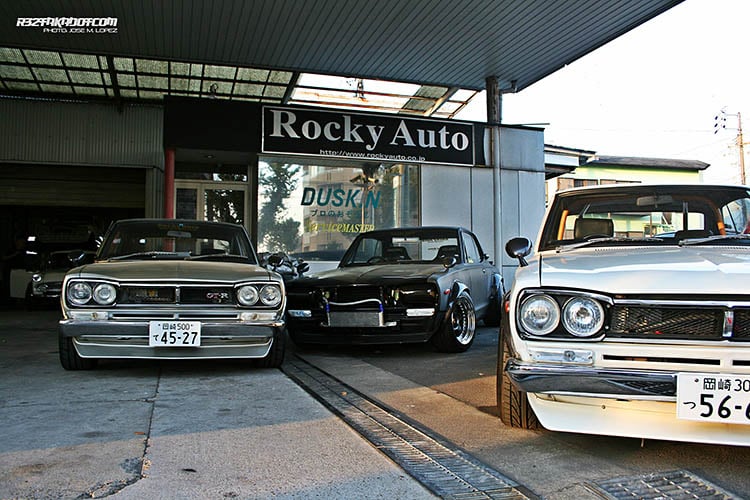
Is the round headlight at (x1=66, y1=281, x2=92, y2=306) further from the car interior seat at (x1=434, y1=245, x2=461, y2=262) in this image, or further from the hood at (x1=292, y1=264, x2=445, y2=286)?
the car interior seat at (x1=434, y1=245, x2=461, y2=262)

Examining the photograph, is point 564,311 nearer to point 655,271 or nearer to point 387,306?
point 655,271

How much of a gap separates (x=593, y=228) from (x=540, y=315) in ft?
4.90

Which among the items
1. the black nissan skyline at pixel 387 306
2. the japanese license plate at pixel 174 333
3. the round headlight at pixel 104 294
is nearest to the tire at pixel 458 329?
the black nissan skyline at pixel 387 306

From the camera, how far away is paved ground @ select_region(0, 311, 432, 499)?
97.1 inches

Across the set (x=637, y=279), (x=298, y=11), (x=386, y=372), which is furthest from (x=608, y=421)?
(x=298, y=11)

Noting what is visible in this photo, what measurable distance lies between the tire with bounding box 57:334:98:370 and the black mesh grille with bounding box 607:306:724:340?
405cm

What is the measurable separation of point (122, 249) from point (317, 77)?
6886 mm

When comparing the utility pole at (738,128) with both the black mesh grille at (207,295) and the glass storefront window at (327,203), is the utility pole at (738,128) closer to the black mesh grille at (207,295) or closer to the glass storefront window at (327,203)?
the glass storefront window at (327,203)

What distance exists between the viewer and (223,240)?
6066mm

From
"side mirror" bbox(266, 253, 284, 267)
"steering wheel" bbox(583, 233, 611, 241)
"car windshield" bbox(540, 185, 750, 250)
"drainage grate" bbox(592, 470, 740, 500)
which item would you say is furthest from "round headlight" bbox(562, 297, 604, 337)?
"side mirror" bbox(266, 253, 284, 267)

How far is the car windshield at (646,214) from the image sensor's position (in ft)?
12.7

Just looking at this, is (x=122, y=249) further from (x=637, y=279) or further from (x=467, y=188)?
(x=467, y=188)

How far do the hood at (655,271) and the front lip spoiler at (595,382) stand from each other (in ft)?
1.21

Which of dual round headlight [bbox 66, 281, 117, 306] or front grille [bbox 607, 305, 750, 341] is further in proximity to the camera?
dual round headlight [bbox 66, 281, 117, 306]
